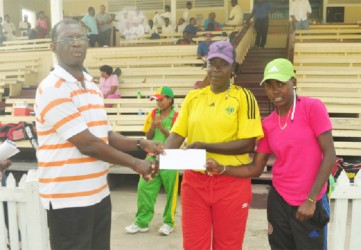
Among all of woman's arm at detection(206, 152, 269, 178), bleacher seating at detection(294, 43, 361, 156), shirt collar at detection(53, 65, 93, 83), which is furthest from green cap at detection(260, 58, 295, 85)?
bleacher seating at detection(294, 43, 361, 156)

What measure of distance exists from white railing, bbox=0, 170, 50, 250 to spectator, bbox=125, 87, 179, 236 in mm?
1461

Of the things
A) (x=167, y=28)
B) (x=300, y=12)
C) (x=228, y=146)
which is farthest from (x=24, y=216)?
(x=167, y=28)

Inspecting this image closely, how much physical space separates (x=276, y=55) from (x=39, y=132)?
35.4 feet

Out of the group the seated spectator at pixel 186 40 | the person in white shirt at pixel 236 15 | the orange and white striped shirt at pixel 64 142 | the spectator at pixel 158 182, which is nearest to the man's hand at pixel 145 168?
the orange and white striped shirt at pixel 64 142

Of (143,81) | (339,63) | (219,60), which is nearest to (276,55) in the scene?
(339,63)

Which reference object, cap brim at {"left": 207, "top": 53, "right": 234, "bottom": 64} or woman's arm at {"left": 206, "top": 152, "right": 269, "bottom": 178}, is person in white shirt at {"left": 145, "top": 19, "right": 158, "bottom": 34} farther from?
woman's arm at {"left": 206, "top": 152, "right": 269, "bottom": 178}

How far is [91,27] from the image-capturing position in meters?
13.1

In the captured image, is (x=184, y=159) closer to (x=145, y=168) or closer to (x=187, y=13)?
(x=145, y=168)

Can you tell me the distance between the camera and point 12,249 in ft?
10.9

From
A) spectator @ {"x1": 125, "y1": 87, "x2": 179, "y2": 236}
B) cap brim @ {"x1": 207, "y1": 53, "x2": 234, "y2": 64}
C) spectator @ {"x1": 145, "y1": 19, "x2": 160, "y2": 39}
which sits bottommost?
spectator @ {"x1": 125, "y1": 87, "x2": 179, "y2": 236}

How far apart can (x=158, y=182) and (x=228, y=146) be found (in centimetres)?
222

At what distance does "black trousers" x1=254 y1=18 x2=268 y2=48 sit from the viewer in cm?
1297

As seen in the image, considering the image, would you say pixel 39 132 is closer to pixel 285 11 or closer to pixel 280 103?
pixel 280 103

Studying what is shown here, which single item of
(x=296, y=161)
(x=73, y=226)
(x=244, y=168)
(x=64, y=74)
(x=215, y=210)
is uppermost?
(x=64, y=74)
